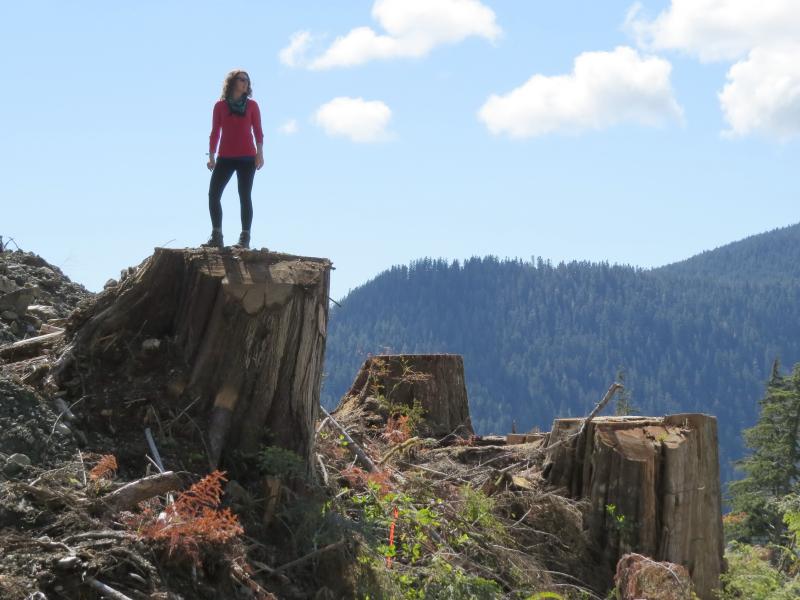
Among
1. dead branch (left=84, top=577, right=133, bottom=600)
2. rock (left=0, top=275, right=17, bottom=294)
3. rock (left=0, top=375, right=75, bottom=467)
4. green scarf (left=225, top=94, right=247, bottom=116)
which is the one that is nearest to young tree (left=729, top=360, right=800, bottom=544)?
rock (left=0, top=275, right=17, bottom=294)

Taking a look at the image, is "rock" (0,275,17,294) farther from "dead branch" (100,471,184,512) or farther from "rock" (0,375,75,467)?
"dead branch" (100,471,184,512)

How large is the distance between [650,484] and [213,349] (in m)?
3.59

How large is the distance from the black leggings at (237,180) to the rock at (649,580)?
4.08 m

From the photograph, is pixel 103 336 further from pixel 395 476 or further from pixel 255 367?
pixel 395 476

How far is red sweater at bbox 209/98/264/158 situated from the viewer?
26.5 feet

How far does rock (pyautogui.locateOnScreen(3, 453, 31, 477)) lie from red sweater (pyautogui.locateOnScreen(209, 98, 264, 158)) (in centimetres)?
402

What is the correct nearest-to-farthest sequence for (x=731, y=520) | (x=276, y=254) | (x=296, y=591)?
(x=296, y=591) → (x=276, y=254) → (x=731, y=520)

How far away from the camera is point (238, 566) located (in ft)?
14.6

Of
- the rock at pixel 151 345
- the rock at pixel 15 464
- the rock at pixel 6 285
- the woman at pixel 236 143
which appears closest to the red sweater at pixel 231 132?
the woman at pixel 236 143

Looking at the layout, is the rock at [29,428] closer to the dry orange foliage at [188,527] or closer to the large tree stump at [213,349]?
the large tree stump at [213,349]

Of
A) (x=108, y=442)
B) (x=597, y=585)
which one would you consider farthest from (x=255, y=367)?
(x=597, y=585)

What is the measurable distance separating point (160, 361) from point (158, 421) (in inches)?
18.3

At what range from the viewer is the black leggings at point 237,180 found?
8008 mm

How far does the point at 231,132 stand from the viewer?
8070 mm
